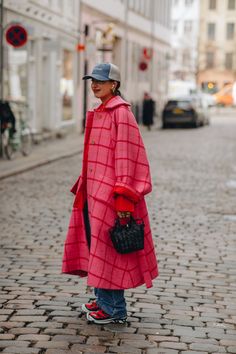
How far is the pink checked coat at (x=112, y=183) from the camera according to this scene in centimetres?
549

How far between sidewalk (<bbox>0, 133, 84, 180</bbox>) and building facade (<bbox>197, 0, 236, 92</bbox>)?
2836 inches

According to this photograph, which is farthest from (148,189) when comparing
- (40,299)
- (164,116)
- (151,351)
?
(164,116)

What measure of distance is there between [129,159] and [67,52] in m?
25.3

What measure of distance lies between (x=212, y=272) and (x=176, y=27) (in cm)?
9506

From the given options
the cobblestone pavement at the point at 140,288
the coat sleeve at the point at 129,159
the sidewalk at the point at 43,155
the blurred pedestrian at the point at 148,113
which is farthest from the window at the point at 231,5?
the coat sleeve at the point at 129,159

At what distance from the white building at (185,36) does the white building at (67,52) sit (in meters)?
51.4

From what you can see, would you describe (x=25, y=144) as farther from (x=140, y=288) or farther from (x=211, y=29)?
(x=211, y=29)

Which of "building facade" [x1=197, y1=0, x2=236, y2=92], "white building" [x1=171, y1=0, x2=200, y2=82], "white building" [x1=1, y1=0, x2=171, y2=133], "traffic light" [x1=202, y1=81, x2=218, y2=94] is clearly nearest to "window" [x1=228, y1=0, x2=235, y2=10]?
"building facade" [x1=197, y1=0, x2=236, y2=92]

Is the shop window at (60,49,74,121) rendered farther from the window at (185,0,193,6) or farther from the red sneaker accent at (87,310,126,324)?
the window at (185,0,193,6)

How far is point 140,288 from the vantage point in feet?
23.1

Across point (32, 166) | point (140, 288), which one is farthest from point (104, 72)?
point (32, 166)

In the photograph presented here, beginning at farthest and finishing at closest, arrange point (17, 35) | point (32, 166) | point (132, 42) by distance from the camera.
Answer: point (132, 42), point (17, 35), point (32, 166)

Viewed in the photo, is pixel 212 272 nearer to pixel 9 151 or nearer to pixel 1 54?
pixel 9 151

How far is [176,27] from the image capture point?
331ft
